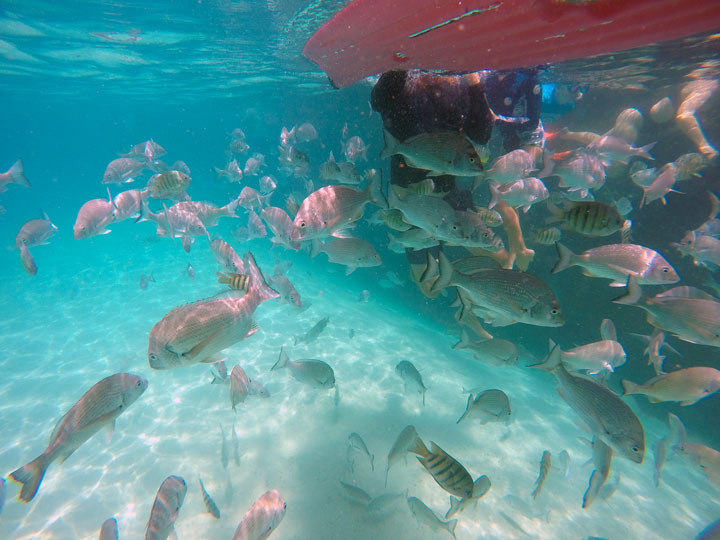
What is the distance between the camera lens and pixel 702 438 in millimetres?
7664

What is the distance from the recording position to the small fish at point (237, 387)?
203 inches

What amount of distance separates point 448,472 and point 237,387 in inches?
146

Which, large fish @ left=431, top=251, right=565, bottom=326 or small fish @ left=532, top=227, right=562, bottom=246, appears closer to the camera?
large fish @ left=431, top=251, right=565, bottom=326

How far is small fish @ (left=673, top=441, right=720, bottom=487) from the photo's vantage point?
4977 mm

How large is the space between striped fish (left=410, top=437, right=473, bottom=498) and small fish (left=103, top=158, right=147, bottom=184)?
32.7 feet

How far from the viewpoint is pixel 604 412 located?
3174mm

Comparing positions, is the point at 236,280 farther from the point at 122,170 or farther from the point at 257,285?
the point at 122,170

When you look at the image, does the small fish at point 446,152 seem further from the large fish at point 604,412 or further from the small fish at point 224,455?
the small fish at point 224,455

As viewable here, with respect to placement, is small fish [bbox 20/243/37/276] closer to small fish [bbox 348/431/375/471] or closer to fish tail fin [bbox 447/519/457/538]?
small fish [bbox 348/431/375/471]

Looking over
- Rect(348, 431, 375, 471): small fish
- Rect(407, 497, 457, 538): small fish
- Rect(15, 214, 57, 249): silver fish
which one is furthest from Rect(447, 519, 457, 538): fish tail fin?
Rect(15, 214, 57, 249): silver fish

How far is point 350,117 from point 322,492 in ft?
65.4

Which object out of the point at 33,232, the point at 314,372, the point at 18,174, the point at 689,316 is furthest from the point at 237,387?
the point at 18,174

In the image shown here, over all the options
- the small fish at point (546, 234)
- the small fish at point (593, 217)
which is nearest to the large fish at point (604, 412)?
the small fish at point (593, 217)

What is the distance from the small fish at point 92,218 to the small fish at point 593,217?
7712mm
